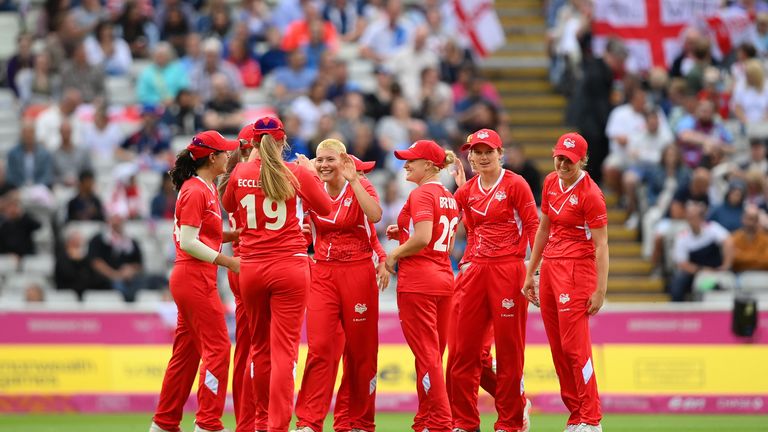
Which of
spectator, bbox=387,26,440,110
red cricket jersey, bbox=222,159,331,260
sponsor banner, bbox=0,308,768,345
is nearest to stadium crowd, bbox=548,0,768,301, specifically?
sponsor banner, bbox=0,308,768,345

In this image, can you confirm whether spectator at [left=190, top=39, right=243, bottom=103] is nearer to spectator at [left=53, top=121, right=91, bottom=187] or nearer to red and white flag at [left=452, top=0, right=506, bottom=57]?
spectator at [left=53, top=121, right=91, bottom=187]

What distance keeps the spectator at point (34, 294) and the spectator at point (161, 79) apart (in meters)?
4.09

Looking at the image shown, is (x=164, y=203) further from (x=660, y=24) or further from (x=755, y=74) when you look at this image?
(x=755, y=74)

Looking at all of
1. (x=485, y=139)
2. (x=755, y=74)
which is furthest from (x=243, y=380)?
(x=755, y=74)

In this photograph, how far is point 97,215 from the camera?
19.9 metres

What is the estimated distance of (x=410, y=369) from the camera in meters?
16.6

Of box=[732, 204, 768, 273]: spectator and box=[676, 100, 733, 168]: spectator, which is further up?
box=[676, 100, 733, 168]: spectator

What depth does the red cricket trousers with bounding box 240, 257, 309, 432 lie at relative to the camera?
11.4m

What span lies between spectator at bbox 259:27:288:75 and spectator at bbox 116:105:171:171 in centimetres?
236

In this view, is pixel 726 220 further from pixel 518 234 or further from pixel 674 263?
pixel 518 234

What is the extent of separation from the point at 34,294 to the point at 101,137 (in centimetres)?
343

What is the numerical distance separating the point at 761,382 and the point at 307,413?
6.86 meters

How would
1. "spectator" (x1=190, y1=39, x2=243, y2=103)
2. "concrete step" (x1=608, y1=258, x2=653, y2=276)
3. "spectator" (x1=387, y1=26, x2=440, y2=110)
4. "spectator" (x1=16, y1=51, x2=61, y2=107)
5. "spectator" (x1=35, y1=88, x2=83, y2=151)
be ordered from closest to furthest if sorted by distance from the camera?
"concrete step" (x1=608, y1=258, x2=653, y2=276) → "spectator" (x1=35, y1=88, x2=83, y2=151) → "spectator" (x1=190, y1=39, x2=243, y2=103) → "spectator" (x1=16, y1=51, x2=61, y2=107) → "spectator" (x1=387, y1=26, x2=440, y2=110)

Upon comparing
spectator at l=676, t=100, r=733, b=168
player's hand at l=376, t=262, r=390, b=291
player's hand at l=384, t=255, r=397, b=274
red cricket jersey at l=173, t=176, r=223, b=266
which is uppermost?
spectator at l=676, t=100, r=733, b=168
